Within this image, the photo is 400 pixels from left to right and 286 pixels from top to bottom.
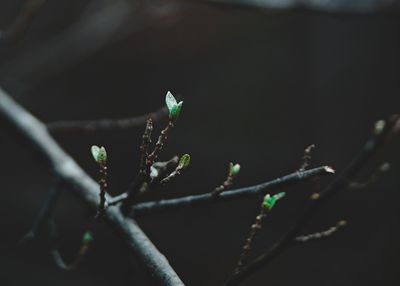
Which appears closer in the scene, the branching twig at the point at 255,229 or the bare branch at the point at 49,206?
the branching twig at the point at 255,229

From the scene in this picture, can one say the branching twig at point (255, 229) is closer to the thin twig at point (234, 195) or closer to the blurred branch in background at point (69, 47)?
the thin twig at point (234, 195)

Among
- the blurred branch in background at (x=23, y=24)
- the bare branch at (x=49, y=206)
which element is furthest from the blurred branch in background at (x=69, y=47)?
the bare branch at (x=49, y=206)

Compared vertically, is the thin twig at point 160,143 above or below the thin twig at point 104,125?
above

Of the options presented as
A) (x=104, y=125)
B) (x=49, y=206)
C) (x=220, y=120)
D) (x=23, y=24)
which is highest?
(x=23, y=24)

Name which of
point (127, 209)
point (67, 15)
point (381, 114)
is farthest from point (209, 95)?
point (127, 209)

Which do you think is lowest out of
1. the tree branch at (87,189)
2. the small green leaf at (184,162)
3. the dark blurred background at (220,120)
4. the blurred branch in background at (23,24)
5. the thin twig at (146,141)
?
the dark blurred background at (220,120)

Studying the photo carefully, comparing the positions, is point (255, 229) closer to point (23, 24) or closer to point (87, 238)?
point (87, 238)

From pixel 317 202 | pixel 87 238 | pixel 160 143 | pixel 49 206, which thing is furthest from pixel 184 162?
pixel 49 206
